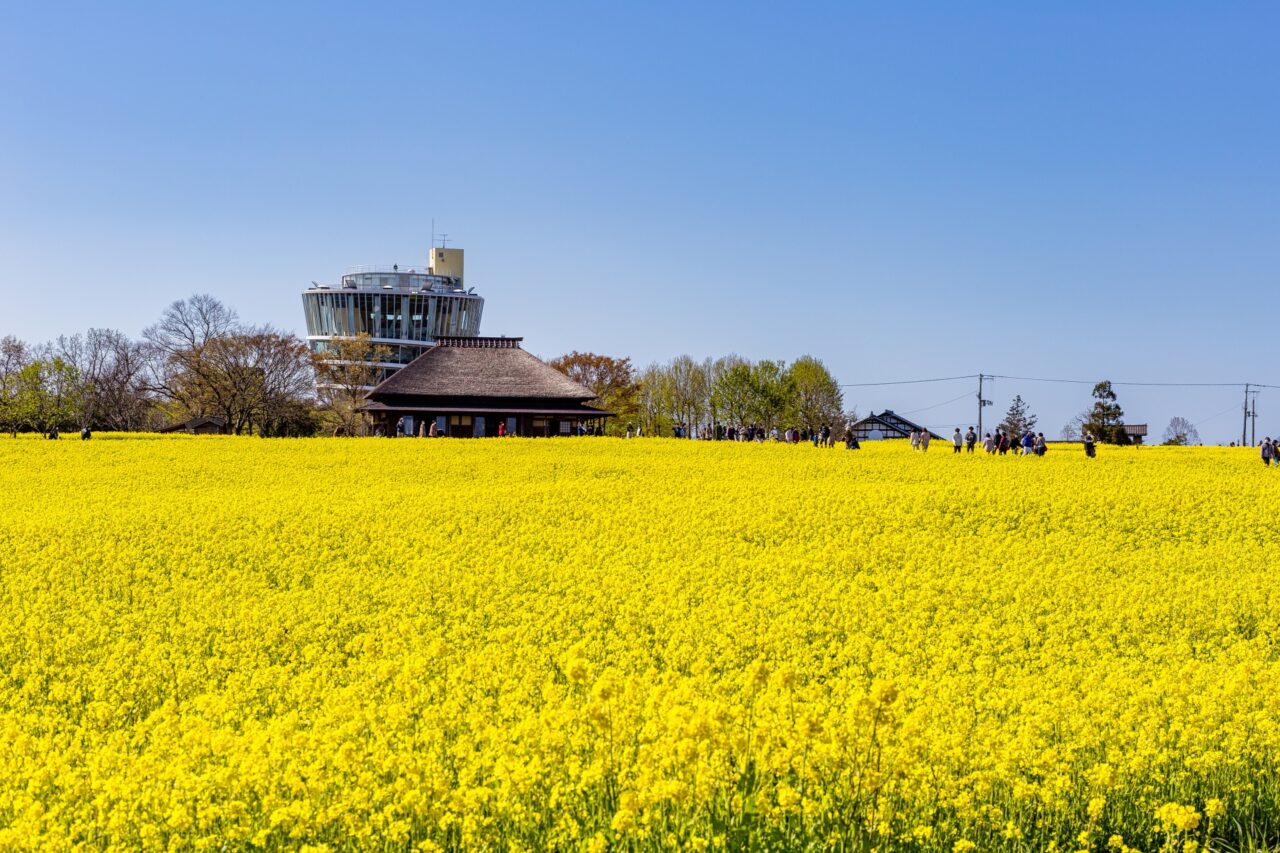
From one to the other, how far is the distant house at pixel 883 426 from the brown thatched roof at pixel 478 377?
41515 mm

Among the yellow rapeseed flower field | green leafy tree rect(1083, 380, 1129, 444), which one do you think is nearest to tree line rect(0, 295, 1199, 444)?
green leafy tree rect(1083, 380, 1129, 444)

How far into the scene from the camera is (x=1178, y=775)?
7.27 m

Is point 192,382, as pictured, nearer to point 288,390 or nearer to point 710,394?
point 288,390

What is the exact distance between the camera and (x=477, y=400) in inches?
2383

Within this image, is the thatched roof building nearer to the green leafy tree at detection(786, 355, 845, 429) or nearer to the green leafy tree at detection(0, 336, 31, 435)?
the green leafy tree at detection(0, 336, 31, 435)

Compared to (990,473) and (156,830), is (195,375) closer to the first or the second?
(990,473)

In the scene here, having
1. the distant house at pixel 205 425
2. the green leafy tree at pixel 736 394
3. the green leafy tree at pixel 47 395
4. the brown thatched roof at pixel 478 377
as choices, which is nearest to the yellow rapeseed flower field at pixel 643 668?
the green leafy tree at pixel 47 395

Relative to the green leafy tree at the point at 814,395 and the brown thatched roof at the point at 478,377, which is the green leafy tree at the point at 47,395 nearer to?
the brown thatched roof at the point at 478,377

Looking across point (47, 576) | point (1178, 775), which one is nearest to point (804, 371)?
point (47, 576)

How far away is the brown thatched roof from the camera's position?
59325mm

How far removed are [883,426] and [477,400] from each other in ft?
153

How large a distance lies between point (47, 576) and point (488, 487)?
475 inches

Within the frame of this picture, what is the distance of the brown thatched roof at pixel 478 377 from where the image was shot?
59.3m

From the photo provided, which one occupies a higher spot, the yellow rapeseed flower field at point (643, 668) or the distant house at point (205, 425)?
the distant house at point (205, 425)
